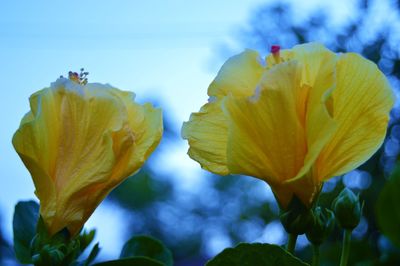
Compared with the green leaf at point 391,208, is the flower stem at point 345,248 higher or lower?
lower

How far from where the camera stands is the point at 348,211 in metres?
0.81

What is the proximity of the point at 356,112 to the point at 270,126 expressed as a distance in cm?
10

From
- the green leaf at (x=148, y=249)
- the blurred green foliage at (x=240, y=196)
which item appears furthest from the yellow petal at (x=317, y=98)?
the blurred green foliage at (x=240, y=196)

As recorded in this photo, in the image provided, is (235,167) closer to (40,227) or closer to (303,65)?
(303,65)

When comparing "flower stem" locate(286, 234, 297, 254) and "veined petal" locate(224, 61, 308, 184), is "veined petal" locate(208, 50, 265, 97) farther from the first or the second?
"flower stem" locate(286, 234, 297, 254)

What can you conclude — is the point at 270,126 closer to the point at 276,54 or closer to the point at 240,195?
the point at 276,54

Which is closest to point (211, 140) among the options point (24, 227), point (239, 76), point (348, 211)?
point (239, 76)

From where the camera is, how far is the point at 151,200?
7.47 metres

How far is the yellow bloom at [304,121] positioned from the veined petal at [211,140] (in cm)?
2

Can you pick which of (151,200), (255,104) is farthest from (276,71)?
(151,200)

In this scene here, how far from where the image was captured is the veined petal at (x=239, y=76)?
2.55 ft

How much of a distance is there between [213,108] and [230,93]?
0.06 meters

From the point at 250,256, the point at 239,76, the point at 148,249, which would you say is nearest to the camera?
the point at 250,256

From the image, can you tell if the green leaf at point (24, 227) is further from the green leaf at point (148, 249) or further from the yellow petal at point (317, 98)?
the yellow petal at point (317, 98)
